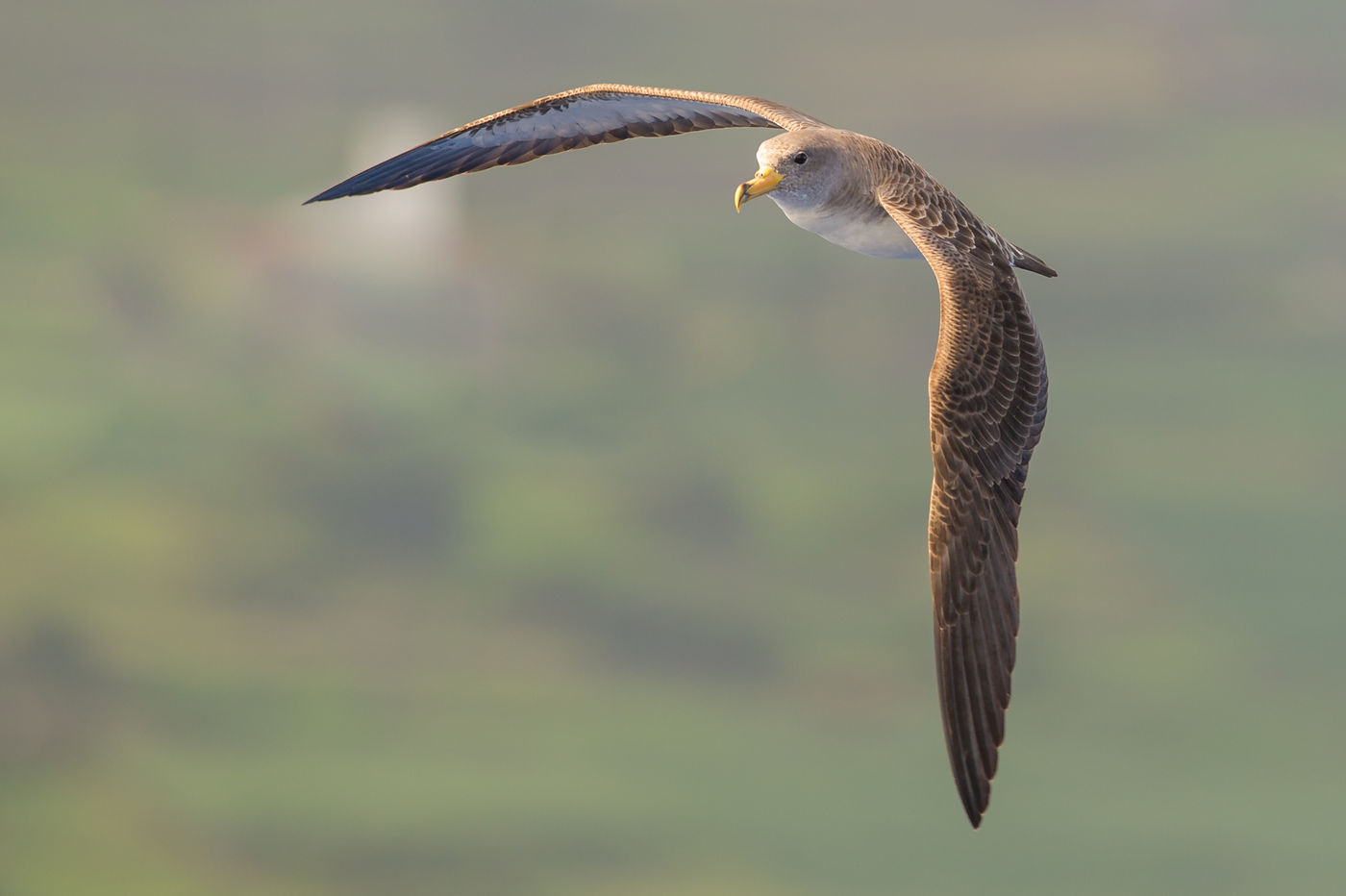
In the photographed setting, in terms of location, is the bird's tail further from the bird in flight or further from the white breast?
the white breast

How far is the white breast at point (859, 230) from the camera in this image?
43.8ft

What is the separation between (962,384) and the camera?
11.9m

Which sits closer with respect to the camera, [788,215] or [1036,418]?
[1036,418]

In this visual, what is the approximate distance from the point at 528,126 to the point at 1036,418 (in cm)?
637

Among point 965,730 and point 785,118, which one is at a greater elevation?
point 785,118

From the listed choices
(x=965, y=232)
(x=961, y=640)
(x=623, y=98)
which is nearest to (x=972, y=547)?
(x=961, y=640)

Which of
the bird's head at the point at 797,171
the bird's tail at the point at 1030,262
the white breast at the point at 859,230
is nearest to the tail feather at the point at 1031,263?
the bird's tail at the point at 1030,262

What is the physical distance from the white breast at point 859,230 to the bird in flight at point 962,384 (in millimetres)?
13

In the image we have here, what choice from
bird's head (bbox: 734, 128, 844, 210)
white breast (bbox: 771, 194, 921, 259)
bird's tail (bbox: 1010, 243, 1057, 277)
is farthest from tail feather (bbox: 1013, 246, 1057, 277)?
bird's head (bbox: 734, 128, 844, 210)

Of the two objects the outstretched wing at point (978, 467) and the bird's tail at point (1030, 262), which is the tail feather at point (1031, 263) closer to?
the bird's tail at point (1030, 262)

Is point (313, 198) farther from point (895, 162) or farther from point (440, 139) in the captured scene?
point (895, 162)

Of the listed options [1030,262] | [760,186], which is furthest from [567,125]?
[1030,262]

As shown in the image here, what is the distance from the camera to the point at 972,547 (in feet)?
39.4

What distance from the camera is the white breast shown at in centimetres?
1335
